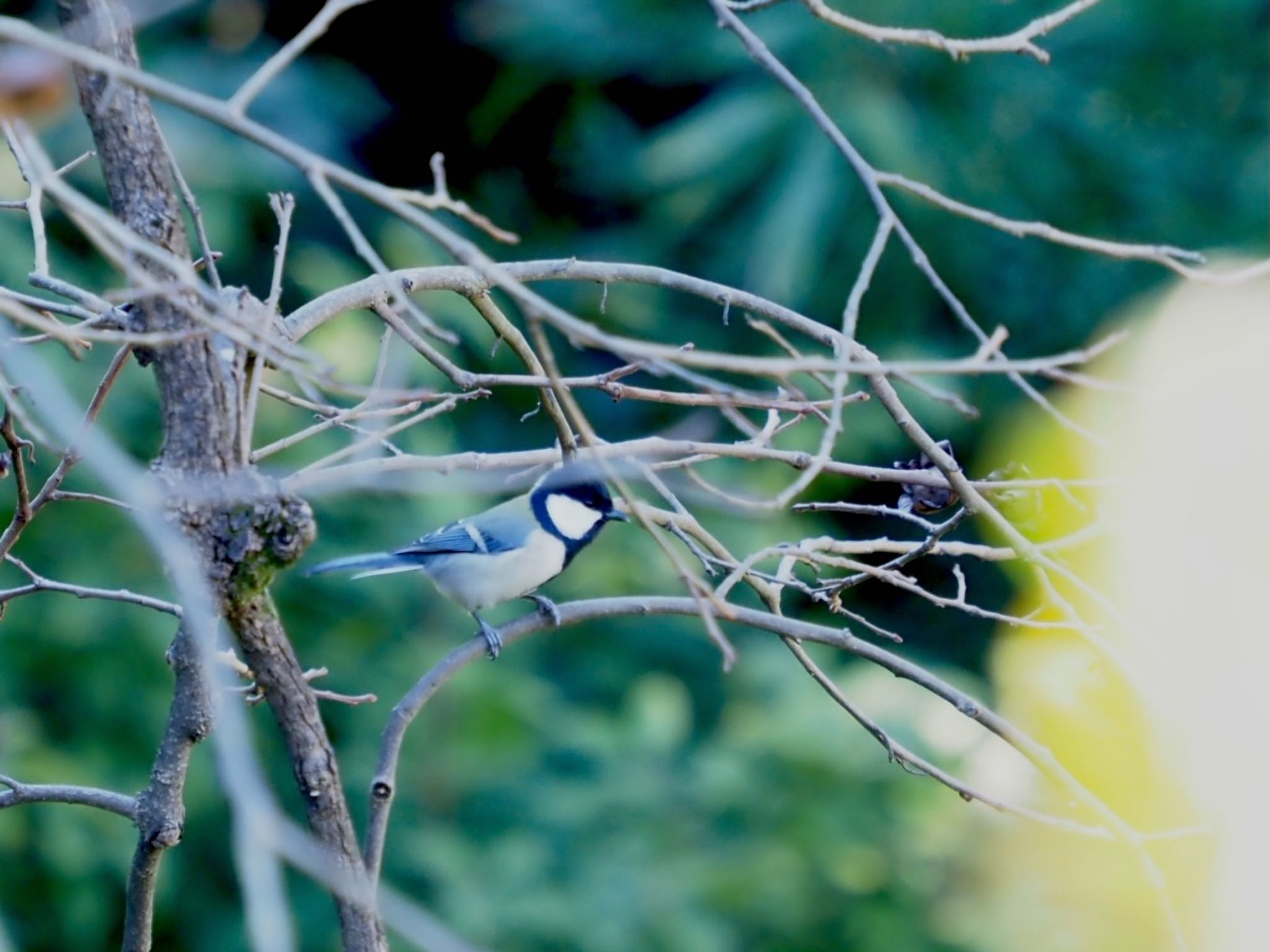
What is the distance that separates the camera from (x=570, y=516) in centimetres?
270

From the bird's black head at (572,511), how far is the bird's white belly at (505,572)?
37 mm

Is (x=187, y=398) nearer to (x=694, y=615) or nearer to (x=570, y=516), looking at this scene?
(x=694, y=615)

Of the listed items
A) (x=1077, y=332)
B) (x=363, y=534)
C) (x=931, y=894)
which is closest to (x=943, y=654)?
(x=1077, y=332)

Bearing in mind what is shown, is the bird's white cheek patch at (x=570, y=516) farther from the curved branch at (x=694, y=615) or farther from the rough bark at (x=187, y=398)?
the rough bark at (x=187, y=398)

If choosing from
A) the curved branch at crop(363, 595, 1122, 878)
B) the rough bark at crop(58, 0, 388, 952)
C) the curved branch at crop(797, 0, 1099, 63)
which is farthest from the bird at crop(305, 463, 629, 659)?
the rough bark at crop(58, 0, 388, 952)

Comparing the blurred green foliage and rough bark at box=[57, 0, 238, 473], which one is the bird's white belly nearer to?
the blurred green foliage

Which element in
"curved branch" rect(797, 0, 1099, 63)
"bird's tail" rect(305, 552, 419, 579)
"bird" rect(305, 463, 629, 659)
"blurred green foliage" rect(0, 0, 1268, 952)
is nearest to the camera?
"curved branch" rect(797, 0, 1099, 63)

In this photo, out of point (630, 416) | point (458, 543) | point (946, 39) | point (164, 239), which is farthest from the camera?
point (630, 416)

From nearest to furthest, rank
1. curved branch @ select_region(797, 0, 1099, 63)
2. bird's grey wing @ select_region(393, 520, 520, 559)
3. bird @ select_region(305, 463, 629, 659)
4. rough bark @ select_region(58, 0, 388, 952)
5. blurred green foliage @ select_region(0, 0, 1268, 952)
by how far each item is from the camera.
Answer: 1. rough bark @ select_region(58, 0, 388, 952)
2. curved branch @ select_region(797, 0, 1099, 63)
3. bird @ select_region(305, 463, 629, 659)
4. bird's grey wing @ select_region(393, 520, 520, 559)
5. blurred green foliage @ select_region(0, 0, 1268, 952)

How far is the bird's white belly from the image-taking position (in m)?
2.62

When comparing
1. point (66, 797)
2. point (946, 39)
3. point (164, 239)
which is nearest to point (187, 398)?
point (164, 239)

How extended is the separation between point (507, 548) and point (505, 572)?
0.30 ft

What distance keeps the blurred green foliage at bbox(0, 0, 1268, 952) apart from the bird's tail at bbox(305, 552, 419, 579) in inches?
7.6

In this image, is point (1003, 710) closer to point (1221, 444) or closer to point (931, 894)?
point (931, 894)
